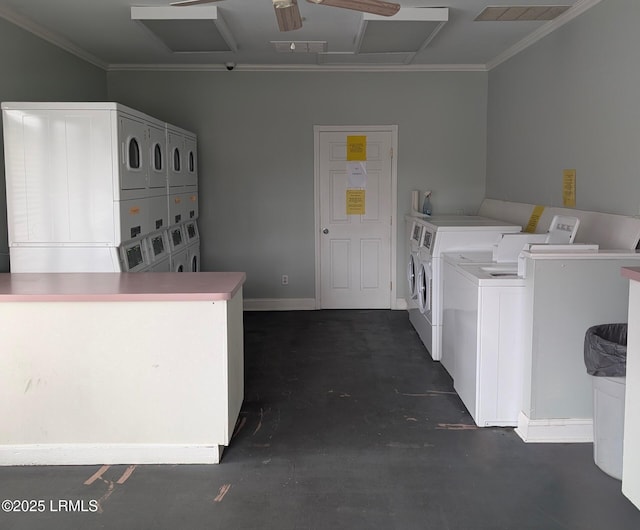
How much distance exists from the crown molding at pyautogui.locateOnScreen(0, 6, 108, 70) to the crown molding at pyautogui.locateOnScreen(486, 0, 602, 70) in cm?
381

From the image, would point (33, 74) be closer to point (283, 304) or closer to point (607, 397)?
point (283, 304)

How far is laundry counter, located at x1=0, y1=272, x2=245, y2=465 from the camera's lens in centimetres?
297

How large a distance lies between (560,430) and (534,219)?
2.08 metres

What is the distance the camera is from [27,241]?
383cm

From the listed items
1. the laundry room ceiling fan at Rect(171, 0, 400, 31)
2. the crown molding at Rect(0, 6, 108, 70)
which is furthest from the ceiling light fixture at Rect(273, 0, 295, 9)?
the crown molding at Rect(0, 6, 108, 70)

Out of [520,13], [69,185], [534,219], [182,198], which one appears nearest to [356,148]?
[182,198]

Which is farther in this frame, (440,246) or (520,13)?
(440,246)

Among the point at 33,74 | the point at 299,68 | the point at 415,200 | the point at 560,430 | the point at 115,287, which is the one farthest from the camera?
the point at 415,200

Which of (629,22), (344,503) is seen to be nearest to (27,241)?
(344,503)

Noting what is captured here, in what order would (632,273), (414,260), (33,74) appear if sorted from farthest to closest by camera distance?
(414,260) < (33,74) < (632,273)

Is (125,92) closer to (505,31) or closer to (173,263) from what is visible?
(173,263)

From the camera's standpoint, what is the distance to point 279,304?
6680 millimetres

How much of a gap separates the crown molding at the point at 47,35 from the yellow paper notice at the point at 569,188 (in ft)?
13.3

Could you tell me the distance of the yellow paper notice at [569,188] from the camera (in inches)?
171
